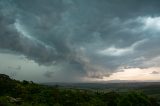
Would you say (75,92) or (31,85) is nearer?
(75,92)

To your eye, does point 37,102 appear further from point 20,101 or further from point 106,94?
point 106,94

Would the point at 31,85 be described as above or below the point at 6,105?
above

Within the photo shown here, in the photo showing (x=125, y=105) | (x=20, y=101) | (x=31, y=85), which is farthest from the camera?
(x=31, y=85)

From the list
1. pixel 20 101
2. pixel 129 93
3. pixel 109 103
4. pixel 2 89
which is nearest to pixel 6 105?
pixel 20 101

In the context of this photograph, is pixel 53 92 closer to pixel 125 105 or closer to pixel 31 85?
pixel 31 85

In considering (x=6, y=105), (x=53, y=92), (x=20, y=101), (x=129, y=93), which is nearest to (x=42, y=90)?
(x=53, y=92)

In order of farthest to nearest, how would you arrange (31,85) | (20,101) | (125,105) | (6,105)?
(31,85) → (125,105) → (20,101) → (6,105)
